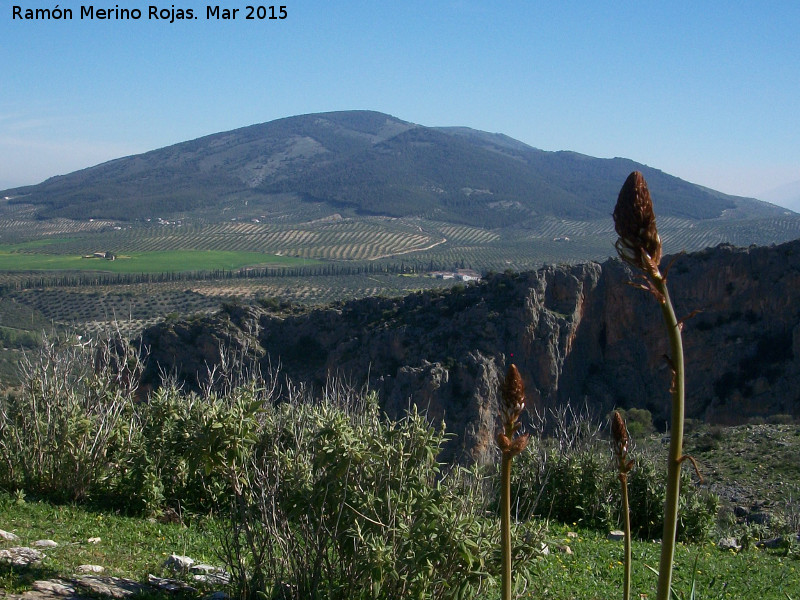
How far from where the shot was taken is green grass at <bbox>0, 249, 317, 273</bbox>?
61500 mm

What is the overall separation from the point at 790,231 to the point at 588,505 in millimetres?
69770

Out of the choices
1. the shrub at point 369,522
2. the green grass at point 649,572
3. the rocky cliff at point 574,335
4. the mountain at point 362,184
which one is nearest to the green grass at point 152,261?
the mountain at point 362,184

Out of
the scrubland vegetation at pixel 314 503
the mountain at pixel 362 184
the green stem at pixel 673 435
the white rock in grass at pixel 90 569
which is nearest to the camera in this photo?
the green stem at pixel 673 435

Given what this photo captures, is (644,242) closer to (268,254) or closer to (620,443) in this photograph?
(620,443)

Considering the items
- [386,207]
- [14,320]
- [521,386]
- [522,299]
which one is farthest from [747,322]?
[386,207]

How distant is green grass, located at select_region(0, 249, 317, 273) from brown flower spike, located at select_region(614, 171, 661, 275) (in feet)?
201

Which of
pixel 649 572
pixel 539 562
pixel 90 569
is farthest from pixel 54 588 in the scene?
pixel 649 572

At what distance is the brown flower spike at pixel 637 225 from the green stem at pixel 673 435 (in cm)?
8

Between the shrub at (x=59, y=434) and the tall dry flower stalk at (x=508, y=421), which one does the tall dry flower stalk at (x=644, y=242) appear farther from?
the shrub at (x=59, y=434)

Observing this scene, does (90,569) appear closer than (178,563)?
Yes

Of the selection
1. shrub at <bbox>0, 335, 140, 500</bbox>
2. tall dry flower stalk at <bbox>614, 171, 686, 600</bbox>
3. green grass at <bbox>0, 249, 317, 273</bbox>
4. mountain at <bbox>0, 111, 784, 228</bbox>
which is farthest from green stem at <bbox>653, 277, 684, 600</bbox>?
mountain at <bbox>0, 111, 784, 228</bbox>

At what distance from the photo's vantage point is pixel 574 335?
26.6 meters

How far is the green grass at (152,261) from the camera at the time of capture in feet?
202

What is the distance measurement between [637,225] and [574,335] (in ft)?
83.5
